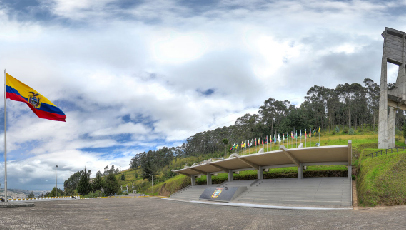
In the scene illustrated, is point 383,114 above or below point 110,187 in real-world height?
above

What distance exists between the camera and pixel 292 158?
25953mm

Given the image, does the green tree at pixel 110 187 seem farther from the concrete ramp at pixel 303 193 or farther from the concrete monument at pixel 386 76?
the concrete monument at pixel 386 76

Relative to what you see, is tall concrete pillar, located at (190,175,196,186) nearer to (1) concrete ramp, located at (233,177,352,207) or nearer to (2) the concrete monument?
(1) concrete ramp, located at (233,177,352,207)

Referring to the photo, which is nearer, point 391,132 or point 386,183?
point 386,183

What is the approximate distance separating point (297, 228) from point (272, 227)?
102 cm

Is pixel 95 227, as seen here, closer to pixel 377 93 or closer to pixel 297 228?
pixel 297 228

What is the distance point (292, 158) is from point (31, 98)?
72.0ft

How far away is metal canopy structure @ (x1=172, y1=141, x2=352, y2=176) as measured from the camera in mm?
23158

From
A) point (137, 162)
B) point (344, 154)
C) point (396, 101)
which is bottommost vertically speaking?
point (137, 162)

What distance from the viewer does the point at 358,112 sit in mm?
71062

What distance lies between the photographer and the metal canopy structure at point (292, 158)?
23.2m

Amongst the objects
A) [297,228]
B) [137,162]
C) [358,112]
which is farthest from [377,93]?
[137,162]

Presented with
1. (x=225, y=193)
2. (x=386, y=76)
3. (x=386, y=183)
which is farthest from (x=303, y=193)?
(x=386, y=76)

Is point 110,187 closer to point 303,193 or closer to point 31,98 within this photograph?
point 31,98
